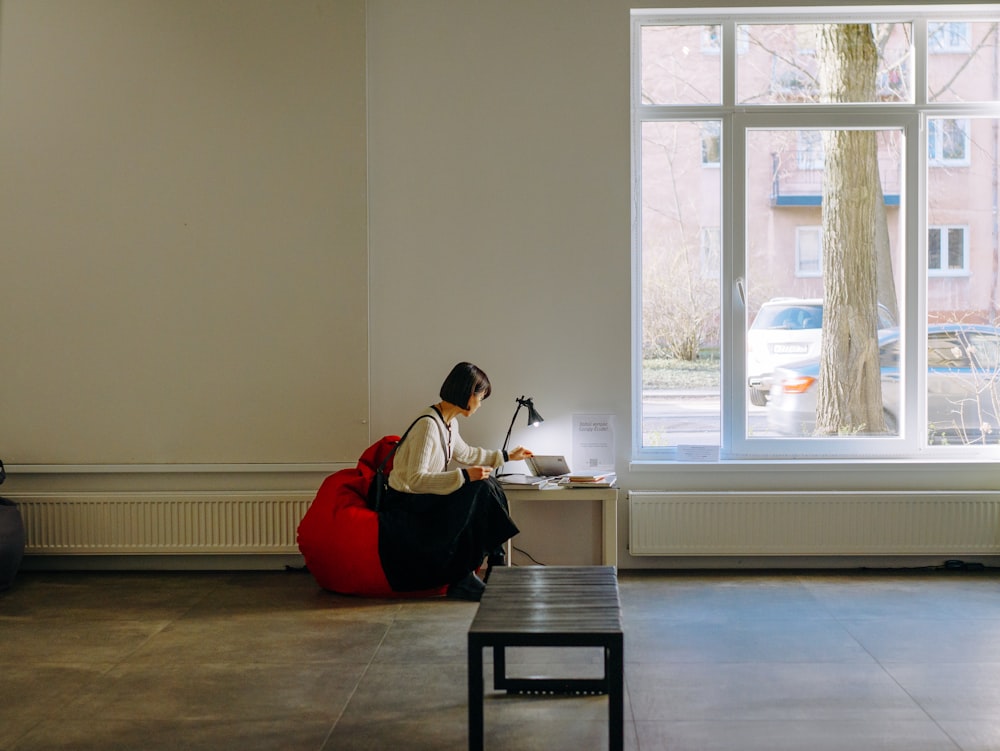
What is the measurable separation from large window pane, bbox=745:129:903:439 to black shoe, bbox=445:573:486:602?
70.0 inches

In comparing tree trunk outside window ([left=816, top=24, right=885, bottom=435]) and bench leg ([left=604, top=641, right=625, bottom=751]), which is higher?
tree trunk outside window ([left=816, top=24, right=885, bottom=435])

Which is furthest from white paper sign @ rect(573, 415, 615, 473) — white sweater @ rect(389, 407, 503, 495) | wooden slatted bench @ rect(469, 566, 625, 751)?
wooden slatted bench @ rect(469, 566, 625, 751)

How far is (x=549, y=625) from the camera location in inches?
116

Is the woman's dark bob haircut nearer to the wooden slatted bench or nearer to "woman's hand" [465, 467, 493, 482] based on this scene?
"woman's hand" [465, 467, 493, 482]

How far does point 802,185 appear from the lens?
18.1 ft

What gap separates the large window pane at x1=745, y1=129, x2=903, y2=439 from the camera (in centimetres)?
553

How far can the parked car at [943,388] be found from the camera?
5547 mm

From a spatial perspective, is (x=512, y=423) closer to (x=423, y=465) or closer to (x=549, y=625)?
(x=423, y=465)

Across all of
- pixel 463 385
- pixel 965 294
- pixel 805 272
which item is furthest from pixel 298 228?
pixel 965 294

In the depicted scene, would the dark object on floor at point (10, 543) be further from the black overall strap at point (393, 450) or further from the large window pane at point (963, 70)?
the large window pane at point (963, 70)

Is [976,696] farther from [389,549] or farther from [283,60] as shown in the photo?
[283,60]

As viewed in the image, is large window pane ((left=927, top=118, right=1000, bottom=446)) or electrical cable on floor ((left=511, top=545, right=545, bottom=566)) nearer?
electrical cable on floor ((left=511, top=545, right=545, bottom=566))

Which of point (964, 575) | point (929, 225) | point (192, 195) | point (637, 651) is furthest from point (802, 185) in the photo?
point (192, 195)

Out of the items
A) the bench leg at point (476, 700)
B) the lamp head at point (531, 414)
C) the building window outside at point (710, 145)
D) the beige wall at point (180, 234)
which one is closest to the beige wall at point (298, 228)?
the beige wall at point (180, 234)
